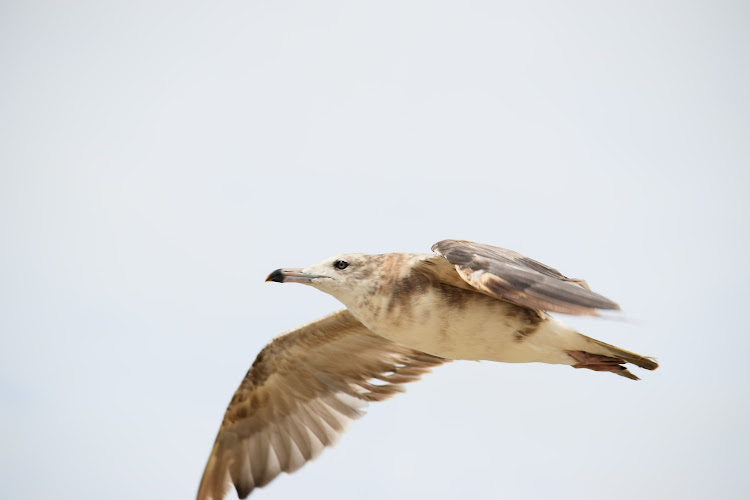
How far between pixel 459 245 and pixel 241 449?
4133 millimetres

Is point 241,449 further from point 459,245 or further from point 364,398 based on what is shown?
point 459,245

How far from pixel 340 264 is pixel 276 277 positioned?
2.05 feet

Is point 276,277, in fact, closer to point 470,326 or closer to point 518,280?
Result: point 470,326

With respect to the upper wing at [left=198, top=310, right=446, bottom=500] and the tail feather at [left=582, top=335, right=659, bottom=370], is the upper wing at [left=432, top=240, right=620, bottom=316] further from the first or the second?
the upper wing at [left=198, top=310, right=446, bottom=500]

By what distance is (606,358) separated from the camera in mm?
8641

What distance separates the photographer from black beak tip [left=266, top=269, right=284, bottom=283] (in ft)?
29.0

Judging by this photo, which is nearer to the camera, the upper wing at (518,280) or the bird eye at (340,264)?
the upper wing at (518,280)

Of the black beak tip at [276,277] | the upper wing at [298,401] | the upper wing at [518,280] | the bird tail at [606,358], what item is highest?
the upper wing at [518,280]

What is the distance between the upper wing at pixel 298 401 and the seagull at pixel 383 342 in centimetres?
1

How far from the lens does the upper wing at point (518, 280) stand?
21.9ft

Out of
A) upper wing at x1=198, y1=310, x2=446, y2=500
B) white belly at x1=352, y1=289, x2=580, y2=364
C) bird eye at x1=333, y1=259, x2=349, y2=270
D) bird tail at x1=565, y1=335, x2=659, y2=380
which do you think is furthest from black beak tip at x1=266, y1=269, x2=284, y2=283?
bird tail at x1=565, y1=335, x2=659, y2=380

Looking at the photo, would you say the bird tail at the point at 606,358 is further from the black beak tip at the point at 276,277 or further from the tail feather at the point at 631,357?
the black beak tip at the point at 276,277

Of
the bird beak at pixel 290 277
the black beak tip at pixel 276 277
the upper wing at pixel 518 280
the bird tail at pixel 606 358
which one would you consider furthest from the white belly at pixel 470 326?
the black beak tip at pixel 276 277

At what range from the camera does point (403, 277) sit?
8.46 m
